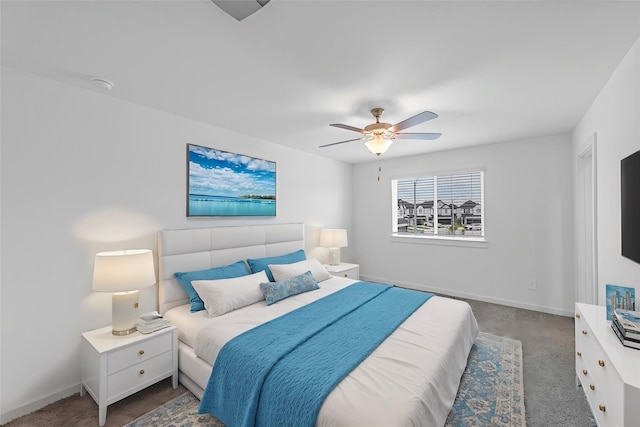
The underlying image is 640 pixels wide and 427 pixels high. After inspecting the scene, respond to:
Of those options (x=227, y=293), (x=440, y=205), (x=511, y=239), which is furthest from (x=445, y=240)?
(x=227, y=293)

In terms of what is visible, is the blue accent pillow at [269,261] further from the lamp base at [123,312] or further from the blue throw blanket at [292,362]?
the lamp base at [123,312]

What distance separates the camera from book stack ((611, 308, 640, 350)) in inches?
61.1

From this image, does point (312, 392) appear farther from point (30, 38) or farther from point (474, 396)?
point (30, 38)

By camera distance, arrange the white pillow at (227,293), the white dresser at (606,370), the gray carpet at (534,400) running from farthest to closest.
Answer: the white pillow at (227,293) → the gray carpet at (534,400) → the white dresser at (606,370)

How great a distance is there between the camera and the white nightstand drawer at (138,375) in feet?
6.33

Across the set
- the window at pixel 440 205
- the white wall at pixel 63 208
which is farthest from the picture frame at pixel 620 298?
the white wall at pixel 63 208

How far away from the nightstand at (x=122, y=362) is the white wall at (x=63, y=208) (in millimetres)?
260

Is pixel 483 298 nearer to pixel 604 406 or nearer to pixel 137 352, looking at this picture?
pixel 604 406

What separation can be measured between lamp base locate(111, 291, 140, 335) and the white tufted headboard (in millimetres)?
453

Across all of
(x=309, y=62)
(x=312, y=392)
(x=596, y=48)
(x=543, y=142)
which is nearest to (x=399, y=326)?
(x=312, y=392)

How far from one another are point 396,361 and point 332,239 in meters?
2.85

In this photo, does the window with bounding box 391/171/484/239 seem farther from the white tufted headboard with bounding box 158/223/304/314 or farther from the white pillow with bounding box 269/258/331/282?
the white tufted headboard with bounding box 158/223/304/314

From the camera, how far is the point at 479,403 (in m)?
2.01

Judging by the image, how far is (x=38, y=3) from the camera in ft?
4.48
